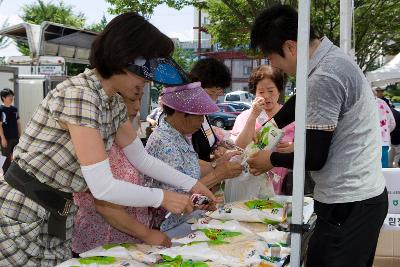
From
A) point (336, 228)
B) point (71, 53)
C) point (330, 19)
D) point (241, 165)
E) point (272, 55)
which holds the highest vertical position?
point (330, 19)

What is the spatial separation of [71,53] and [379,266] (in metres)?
8.04

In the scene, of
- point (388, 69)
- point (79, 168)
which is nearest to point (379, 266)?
point (79, 168)

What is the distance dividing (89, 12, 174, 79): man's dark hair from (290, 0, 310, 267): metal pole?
443 mm

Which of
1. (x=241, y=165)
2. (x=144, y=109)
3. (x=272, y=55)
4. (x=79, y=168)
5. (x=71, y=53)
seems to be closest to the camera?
(x=79, y=168)

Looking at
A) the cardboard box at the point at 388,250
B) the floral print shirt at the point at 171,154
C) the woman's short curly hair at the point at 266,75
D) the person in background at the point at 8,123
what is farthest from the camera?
the person in background at the point at 8,123

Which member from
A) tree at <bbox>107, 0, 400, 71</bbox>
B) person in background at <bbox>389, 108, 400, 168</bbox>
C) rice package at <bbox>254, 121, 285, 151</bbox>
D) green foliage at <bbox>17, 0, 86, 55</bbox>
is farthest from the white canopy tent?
green foliage at <bbox>17, 0, 86, 55</bbox>

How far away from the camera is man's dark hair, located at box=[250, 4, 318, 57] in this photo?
74.0 inches

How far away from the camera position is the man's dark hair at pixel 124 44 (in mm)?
1533

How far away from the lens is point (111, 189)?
4.88ft

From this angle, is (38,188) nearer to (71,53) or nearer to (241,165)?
(241,165)

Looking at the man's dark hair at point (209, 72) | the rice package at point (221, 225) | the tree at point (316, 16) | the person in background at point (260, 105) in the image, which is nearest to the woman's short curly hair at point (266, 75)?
the person in background at point (260, 105)

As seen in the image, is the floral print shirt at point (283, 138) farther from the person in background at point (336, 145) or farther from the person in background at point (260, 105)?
the person in background at point (336, 145)

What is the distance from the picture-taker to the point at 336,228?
1.91 m

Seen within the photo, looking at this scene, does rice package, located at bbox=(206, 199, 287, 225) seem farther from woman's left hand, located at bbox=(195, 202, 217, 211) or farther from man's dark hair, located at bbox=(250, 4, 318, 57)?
man's dark hair, located at bbox=(250, 4, 318, 57)
